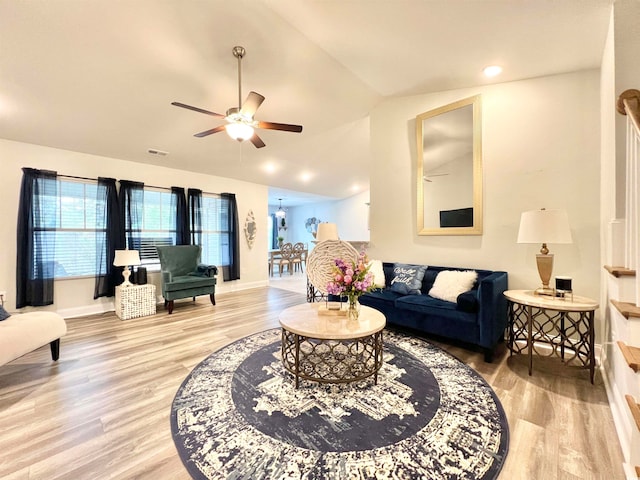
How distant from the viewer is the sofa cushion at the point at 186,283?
421 cm

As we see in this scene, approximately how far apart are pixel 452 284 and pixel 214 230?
4780 millimetres

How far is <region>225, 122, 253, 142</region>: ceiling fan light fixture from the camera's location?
2.46 m

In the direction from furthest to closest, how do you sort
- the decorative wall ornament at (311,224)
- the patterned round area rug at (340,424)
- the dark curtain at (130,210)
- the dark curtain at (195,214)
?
the decorative wall ornament at (311,224)
the dark curtain at (195,214)
the dark curtain at (130,210)
the patterned round area rug at (340,424)

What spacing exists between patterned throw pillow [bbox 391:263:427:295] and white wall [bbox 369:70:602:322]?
302 mm

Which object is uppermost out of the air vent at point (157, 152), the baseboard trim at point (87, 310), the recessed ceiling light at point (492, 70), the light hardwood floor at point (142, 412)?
the recessed ceiling light at point (492, 70)

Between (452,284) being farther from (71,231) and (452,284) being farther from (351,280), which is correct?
(71,231)

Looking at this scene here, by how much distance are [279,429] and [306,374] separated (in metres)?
0.53

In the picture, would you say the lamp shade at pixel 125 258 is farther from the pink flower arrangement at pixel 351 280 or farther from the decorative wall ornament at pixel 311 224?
the decorative wall ornament at pixel 311 224

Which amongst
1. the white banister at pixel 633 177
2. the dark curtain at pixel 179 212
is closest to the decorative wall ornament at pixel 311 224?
the dark curtain at pixel 179 212

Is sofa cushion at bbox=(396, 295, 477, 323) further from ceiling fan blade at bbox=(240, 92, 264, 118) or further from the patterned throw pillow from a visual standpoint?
ceiling fan blade at bbox=(240, 92, 264, 118)

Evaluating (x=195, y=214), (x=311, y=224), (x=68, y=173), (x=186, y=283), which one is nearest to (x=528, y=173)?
(x=186, y=283)

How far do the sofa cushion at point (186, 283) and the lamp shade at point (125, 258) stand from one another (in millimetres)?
592

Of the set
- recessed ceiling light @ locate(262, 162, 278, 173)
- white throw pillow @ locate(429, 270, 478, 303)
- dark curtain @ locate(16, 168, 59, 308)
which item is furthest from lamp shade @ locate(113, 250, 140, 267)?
white throw pillow @ locate(429, 270, 478, 303)

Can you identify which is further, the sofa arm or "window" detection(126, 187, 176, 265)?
"window" detection(126, 187, 176, 265)
